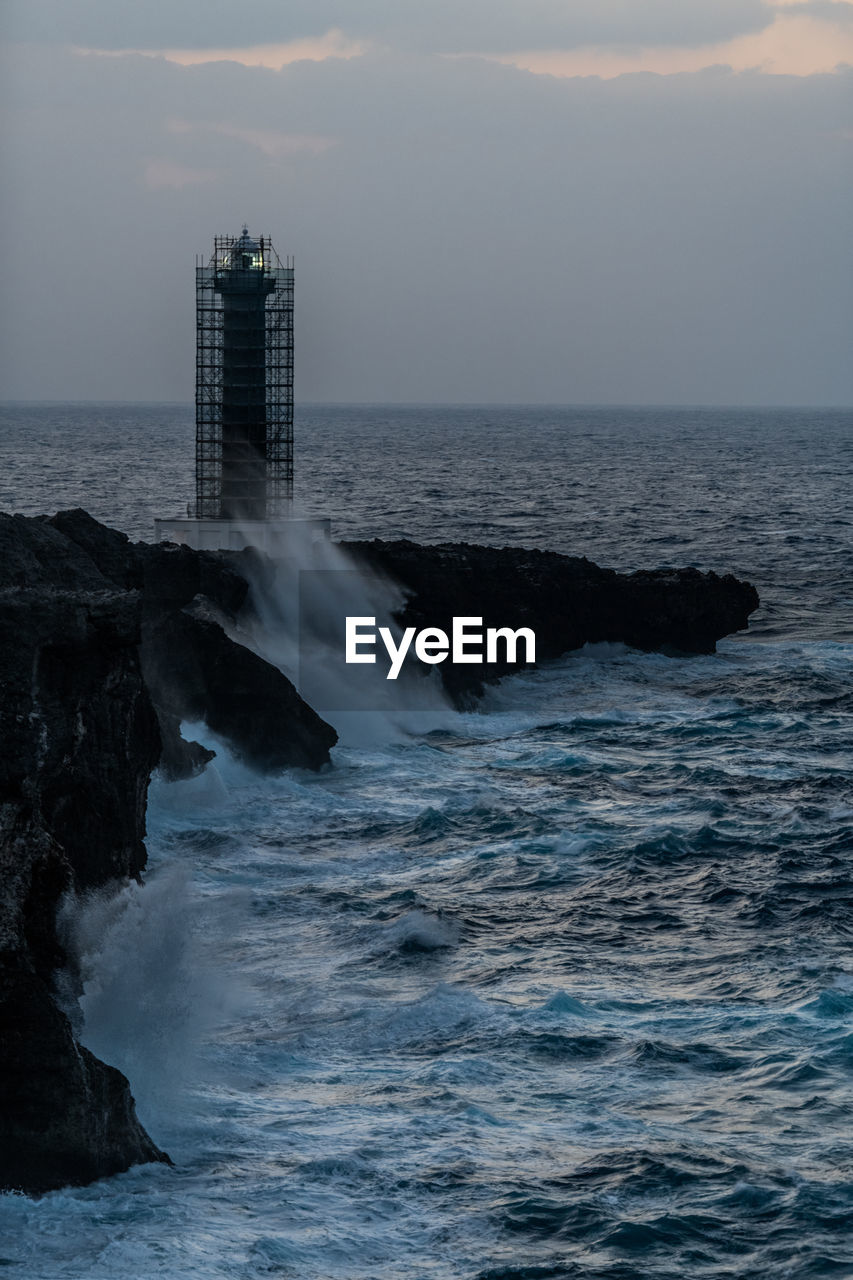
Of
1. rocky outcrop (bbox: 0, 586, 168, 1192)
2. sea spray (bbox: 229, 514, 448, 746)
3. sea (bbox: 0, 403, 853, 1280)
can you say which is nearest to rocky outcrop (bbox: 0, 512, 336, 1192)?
rocky outcrop (bbox: 0, 586, 168, 1192)

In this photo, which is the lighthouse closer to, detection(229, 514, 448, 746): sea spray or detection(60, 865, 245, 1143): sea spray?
detection(229, 514, 448, 746): sea spray

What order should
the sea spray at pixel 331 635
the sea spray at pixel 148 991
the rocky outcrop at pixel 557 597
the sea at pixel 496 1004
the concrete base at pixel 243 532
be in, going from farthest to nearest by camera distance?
the concrete base at pixel 243 532 → the rocky outcrop at pixel 557 597 → the sea spray at pixel 331 635 → the sea spray at pixel 148 991 → the sea at pixel 496 1004

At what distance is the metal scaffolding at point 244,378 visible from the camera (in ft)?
162

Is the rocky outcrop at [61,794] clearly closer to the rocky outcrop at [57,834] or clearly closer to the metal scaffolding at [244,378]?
the rocky outcrop at [57,834]

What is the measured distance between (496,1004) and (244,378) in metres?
31.3

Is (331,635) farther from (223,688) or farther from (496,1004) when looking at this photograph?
(496,1004)

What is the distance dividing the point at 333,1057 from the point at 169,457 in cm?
13453

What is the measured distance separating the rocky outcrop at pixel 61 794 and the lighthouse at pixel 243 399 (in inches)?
674

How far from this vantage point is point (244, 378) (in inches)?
1951

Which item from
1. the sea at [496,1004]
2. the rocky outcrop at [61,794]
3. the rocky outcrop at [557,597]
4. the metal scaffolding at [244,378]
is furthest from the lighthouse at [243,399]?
the rocky outcrop at [61,794]

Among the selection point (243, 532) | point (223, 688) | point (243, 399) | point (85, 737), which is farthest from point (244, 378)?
point (85, 737)

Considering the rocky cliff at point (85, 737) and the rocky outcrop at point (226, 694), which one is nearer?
the rocky cliff at point (85, 737)

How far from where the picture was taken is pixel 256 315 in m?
49.4

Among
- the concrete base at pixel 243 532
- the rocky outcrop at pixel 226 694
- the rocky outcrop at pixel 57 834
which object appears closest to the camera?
the rocky outcrop at pixel 57 834
